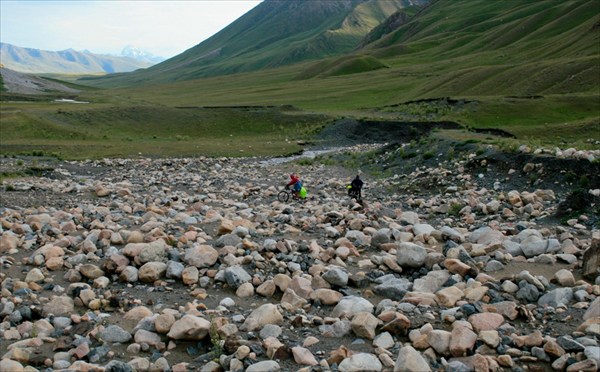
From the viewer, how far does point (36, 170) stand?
38.4m

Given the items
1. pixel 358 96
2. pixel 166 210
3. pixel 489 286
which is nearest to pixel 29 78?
pixel 358 96

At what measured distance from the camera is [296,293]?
10773mm

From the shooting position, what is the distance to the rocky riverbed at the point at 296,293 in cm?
830

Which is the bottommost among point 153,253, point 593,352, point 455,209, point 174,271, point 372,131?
point 455,209

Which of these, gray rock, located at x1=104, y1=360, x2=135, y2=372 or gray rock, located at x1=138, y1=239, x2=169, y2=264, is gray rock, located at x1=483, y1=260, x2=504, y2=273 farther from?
gray rock, located at x1=104, y1=360, x2=135, y2=372

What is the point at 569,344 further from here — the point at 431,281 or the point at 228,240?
the point at 228,240

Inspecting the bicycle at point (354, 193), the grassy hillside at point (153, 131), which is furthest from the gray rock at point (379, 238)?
the grassy hillside at point (153, 131)

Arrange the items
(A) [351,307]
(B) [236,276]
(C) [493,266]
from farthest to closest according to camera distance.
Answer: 1. (C) [493,266]
2. (B) [236,276]
3. (A) [351,307]

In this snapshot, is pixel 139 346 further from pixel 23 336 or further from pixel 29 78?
pixel 29 78

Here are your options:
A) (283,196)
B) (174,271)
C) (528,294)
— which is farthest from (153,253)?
(283,196)

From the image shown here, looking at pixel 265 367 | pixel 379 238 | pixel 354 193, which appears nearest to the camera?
pixel 265 367

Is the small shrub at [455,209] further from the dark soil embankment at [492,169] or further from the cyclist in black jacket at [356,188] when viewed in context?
the cyclist in black jacket at [356,188]

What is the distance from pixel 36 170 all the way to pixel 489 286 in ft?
119

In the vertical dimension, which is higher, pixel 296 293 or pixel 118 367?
pixel 118 367
